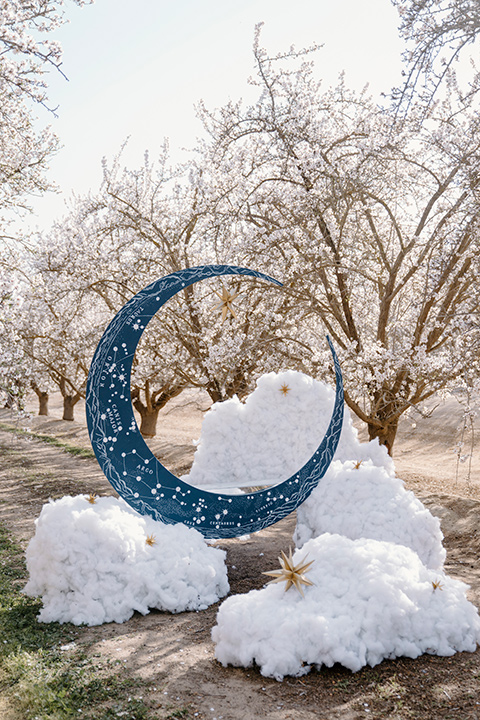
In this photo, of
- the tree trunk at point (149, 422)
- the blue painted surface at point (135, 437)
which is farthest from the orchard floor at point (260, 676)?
the tree trunk at point (149, 422)

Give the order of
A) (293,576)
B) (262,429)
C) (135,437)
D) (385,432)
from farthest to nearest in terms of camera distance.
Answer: (385,432) → (262,429) → (135,437) → (293,576)

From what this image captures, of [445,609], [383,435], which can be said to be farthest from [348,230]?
[445,609]

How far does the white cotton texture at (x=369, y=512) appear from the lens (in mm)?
6016

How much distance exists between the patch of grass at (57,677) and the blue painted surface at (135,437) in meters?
1.51

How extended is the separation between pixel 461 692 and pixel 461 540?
3.87m

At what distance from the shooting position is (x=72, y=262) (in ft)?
36.5

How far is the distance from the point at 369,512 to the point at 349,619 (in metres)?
2.05

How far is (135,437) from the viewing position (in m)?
6.05

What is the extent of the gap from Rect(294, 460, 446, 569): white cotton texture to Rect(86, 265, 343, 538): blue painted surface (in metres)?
0.87

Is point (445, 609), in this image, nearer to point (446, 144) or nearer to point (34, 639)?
point (34, 639)

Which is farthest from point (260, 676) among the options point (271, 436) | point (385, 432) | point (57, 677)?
point (385, 432)

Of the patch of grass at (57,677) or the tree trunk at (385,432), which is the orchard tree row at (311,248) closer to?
the tree trunk at (385,432)

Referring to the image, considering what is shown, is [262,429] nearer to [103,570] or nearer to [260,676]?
[103,570]

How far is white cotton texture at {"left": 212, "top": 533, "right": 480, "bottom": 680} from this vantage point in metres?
4.07
